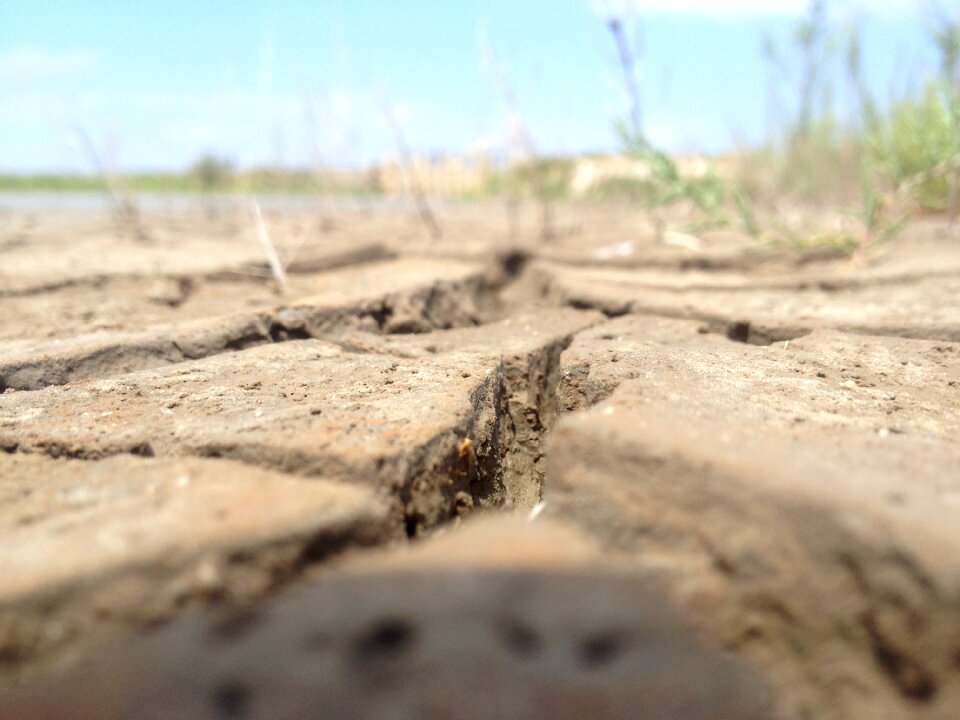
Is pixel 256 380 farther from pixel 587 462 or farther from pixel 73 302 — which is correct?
pixel 73 302

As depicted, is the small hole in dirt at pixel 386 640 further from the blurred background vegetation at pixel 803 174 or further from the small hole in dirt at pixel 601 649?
the blurred background vegetation at pixel 803 174

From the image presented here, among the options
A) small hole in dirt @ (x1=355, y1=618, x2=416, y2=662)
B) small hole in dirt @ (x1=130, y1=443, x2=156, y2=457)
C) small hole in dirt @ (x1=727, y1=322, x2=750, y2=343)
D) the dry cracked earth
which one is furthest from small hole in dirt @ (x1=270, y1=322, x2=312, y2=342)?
small hole in dirt @ (x1=355, y1=618, x2=416, y2=662)

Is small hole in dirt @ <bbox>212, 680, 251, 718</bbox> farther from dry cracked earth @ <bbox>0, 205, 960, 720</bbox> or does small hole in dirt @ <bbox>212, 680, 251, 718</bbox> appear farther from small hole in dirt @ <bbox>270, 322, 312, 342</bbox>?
small hole in dirt @ <bbox>270, 322, 312, 342</bbox>

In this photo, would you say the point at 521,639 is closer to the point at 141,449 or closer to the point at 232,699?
the point at 232,699

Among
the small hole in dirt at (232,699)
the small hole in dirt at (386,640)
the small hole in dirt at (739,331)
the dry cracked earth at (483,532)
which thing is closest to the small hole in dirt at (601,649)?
the dry cracked earth at (483,532)

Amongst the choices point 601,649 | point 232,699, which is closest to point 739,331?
point 601,649

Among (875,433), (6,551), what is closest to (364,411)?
(6,551)
